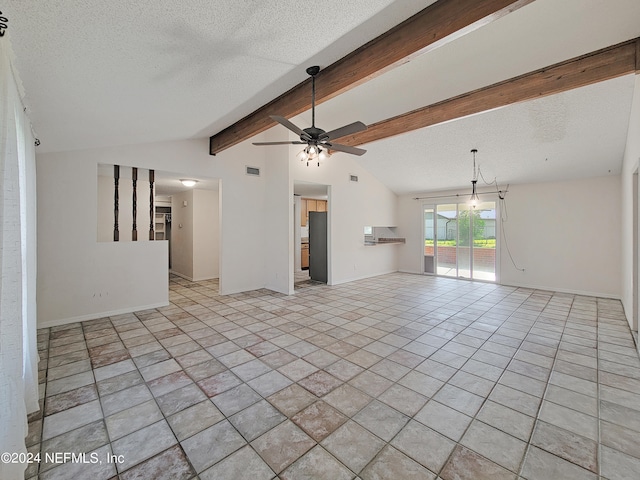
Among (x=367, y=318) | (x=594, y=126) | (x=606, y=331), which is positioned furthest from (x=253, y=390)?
(x=594, y=126)

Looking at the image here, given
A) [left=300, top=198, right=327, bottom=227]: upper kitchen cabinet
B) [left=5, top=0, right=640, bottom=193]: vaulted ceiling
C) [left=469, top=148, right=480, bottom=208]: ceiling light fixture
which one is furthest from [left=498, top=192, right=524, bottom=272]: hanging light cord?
[left=300, top=198, right=327, bottom=227]: upper kitchen cabinet

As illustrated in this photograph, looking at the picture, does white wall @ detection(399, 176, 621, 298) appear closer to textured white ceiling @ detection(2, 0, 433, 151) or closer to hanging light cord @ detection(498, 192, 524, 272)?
hanging light cord @ detection(498, 192, 524, 272)

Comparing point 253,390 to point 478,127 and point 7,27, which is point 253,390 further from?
point 478,127

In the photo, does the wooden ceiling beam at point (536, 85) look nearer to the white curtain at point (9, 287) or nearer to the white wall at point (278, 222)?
the white wall at point (278, 222)

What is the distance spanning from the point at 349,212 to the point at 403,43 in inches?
197

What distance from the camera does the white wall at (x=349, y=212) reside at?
265 inches

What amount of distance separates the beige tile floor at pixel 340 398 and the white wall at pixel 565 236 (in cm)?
200

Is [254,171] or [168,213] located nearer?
A: [254,171]

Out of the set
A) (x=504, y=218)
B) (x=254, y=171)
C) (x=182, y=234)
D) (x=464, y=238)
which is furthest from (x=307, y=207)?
(x=504, y=218)

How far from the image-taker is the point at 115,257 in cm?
448

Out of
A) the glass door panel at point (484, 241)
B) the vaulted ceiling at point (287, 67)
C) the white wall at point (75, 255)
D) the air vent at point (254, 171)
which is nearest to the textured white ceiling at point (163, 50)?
the vaulted ceiling at point (287, 67)

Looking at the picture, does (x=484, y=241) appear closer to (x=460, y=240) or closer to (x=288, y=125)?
(x=460, y=240)

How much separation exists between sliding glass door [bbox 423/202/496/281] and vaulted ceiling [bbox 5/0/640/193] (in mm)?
2207

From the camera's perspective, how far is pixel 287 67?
2713 mm
